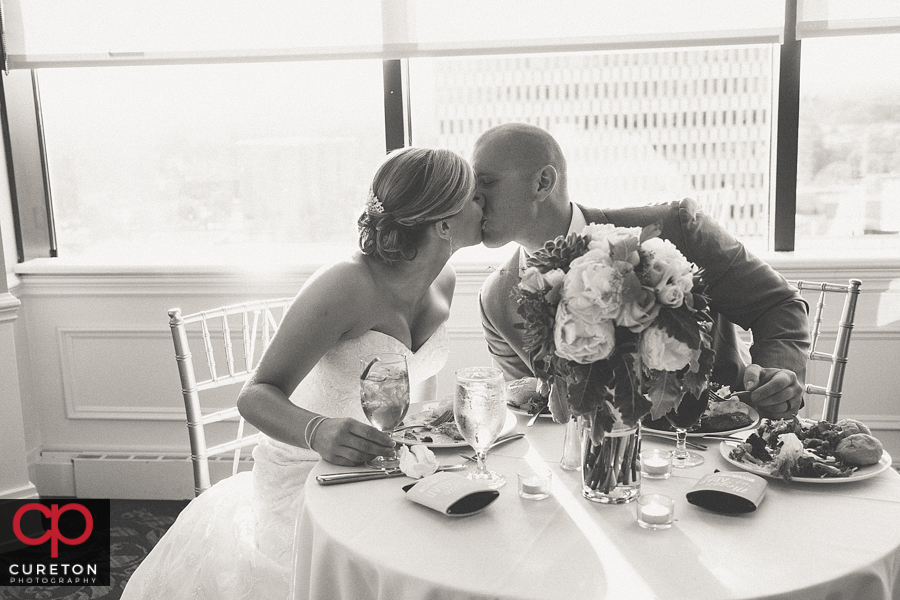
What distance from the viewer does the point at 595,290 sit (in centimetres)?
112

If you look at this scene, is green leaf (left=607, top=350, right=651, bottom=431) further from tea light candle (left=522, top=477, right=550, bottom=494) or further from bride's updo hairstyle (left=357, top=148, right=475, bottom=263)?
bride's updo hairstyle (left=357, top=148, right=475, bottom=263)

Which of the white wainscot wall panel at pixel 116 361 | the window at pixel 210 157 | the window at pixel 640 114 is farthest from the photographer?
the window at pixel 210 157

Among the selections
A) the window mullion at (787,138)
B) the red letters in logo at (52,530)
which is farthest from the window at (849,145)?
the red letters in logo at (52,530)

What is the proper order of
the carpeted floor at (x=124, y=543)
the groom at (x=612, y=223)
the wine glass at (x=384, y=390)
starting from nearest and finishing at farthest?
the wine glass at (x=384, y=390)
the groom at (x=612, y=223)
the carpeted floor at (x=124, y=543)

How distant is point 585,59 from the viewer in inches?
131

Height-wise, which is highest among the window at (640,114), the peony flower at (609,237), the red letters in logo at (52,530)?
Answer: the window at (640,114)

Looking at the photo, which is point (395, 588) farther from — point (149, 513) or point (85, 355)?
point (85, 355)

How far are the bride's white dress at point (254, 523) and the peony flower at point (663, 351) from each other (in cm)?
82

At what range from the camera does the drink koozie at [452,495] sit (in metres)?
1.24

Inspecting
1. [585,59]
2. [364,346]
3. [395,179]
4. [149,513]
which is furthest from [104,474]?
[585,59]

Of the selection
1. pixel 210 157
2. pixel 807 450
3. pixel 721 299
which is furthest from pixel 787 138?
pixel 210 157

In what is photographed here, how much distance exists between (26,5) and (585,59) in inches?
94.5

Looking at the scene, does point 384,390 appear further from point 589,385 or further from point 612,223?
point 612,223

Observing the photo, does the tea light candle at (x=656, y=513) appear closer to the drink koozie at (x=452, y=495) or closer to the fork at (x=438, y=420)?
the drink koozie at (x=452, y=495)
